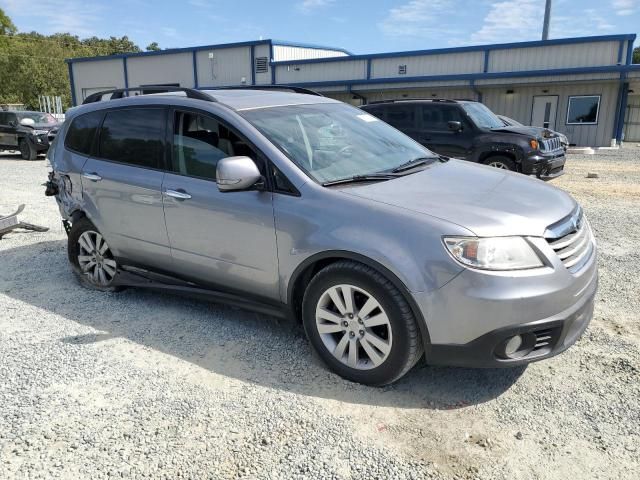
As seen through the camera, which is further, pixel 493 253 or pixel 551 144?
pixel 551 144

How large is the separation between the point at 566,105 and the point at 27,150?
21092 mm

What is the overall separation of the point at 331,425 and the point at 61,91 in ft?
210

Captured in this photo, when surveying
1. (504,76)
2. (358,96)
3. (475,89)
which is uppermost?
(504,76)

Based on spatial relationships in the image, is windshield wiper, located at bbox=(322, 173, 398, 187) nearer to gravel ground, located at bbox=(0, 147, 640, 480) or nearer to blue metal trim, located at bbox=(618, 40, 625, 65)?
gravel ground, located at bbox=(0, 147, 640, 480)

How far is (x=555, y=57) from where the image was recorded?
2155cm

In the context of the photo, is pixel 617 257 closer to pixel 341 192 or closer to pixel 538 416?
pixel 538 416

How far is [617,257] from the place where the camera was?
565cm

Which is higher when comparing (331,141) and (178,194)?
(331,141)

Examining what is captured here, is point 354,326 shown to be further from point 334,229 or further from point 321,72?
point 321,72

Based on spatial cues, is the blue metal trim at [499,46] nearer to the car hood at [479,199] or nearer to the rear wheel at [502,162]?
the rear wheel at [502,162]

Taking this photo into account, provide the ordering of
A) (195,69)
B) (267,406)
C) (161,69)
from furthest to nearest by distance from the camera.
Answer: (161,69) → (195,69) → (267,406)

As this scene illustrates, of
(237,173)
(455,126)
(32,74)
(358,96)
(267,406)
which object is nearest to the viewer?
(267,406)

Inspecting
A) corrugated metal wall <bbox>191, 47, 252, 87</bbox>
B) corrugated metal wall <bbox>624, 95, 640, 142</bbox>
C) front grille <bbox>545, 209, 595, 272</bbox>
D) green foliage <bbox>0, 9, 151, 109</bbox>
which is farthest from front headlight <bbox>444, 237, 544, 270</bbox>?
green foliage <bbox>0, 9, 151, 109</bbox>

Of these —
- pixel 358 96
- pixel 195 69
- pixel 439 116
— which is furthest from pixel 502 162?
pixel 195 69
